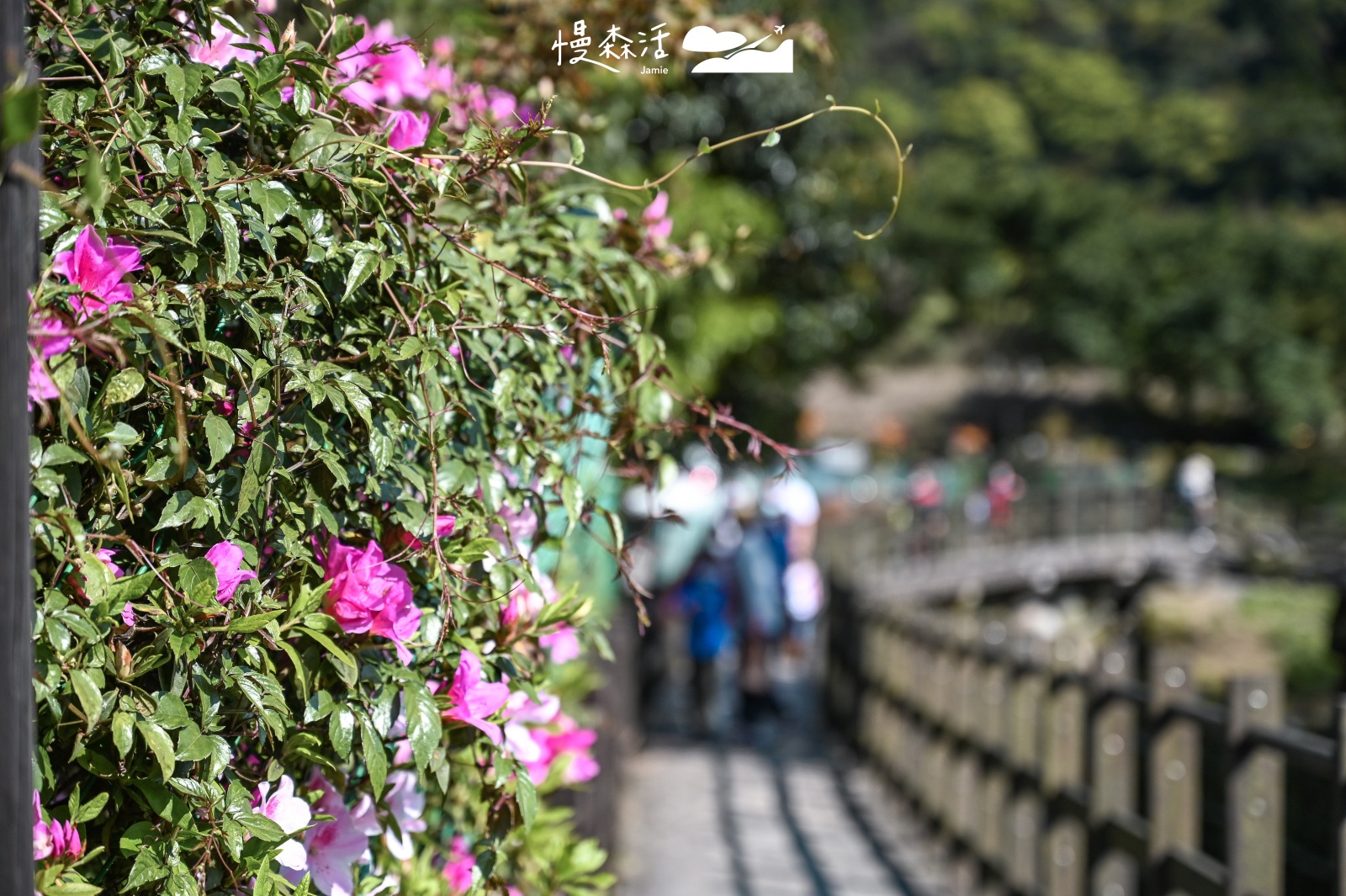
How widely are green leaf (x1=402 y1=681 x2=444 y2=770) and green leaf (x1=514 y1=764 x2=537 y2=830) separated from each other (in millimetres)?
161

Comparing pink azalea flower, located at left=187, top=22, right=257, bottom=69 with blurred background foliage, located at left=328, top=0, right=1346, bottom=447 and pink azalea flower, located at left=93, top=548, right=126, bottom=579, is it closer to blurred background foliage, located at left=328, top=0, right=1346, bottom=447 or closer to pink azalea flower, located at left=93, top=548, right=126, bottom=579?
pink azalea flower, located at left=93, top=548, right=126, bottom=579

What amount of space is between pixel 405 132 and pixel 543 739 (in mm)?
1114

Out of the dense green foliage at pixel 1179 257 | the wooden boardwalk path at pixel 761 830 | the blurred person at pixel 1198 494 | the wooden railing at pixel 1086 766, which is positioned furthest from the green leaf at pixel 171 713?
the dense green foliage at pixel 1179 257

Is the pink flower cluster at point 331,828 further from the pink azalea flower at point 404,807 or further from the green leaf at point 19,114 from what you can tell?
the green leaf at point 19,114

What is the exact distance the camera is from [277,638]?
134 centimetres

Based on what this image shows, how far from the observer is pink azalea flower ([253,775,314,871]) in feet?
4.81

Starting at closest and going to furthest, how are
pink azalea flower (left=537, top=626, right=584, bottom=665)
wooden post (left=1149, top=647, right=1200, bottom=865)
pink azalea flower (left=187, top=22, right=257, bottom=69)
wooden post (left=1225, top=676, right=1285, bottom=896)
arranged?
pink azalea flower (left=187, top=22, right=257, bottom=69), pink azalea flower (left=537, top=626, right=584, bottom=665), wooden post (left=1225, top=676, right=1285, bottom=896), wooden post (left=1149, top=647, right=1200, bottom=865)

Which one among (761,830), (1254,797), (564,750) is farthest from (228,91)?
(761,830)

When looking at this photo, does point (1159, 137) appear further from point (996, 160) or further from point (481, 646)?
point (481, 646)

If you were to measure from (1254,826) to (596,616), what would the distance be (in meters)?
2.50

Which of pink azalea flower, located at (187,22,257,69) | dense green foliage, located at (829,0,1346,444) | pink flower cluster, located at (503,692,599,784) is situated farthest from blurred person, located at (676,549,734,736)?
dense green foliage, located at (829,0,1346,444)

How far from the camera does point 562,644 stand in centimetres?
198

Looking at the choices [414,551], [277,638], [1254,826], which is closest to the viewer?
[277,638]

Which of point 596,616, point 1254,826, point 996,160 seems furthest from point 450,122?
point 996,160
